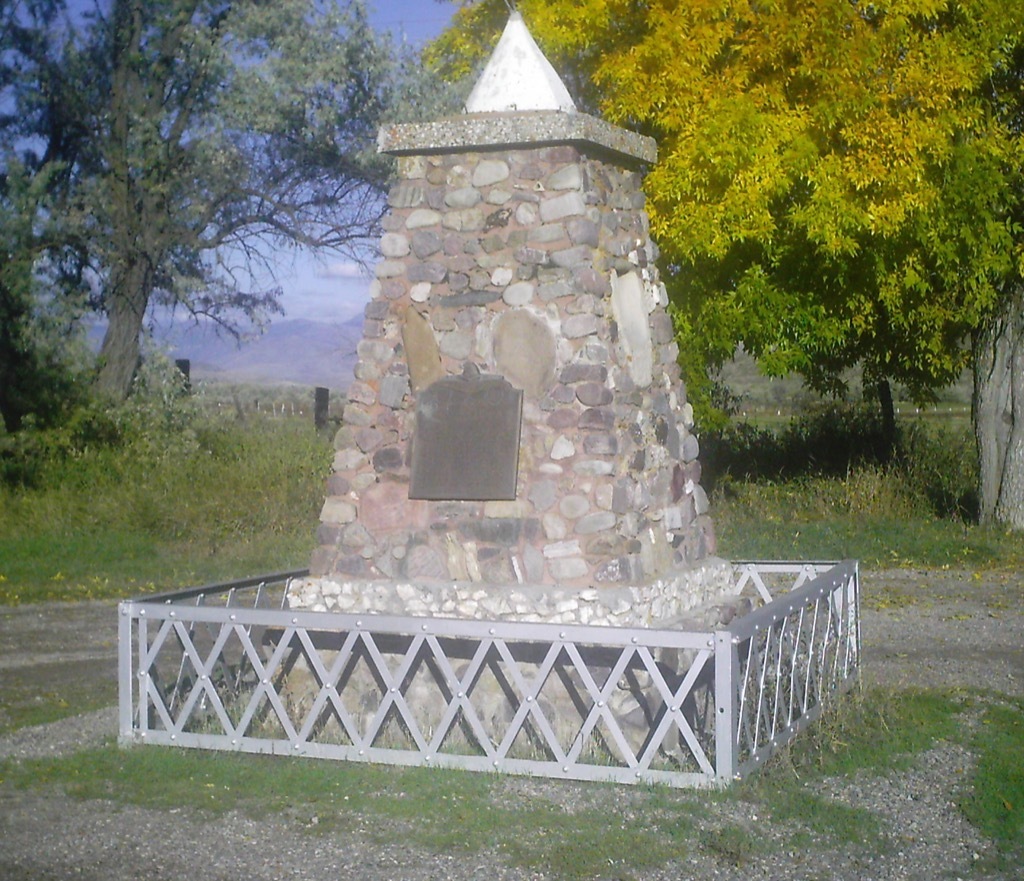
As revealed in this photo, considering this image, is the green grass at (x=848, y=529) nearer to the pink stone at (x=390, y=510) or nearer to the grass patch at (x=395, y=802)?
the pink stone at (x=390, y=510)

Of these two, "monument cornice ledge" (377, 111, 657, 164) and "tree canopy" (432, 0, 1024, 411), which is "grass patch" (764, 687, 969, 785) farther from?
"tree canopy" (432, 0, 1024, 411)

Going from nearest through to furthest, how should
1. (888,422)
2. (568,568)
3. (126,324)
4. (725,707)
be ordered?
(725,707) → (568,568) → (888,422) → (126,324)

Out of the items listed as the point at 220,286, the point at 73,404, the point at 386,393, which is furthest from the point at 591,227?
the point at 220,286

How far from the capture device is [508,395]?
788 centimetres

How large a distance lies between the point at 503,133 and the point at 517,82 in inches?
22.2

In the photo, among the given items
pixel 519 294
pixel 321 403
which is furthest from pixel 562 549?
pixel 321 403

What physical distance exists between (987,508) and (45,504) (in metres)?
11.8

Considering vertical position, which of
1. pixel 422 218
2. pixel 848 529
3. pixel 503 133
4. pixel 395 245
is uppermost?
pixel 503 133

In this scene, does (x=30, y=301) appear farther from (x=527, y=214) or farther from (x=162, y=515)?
(x=527, y=214)

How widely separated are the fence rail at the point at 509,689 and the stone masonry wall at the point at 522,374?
20.6 inches

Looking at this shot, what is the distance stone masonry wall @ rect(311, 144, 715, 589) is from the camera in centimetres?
773

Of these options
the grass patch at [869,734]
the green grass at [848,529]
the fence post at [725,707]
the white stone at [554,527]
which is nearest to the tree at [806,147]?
the green grass at [848,529]

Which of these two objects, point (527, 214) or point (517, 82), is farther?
point (517, 82)

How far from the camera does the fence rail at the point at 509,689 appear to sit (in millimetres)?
6586
